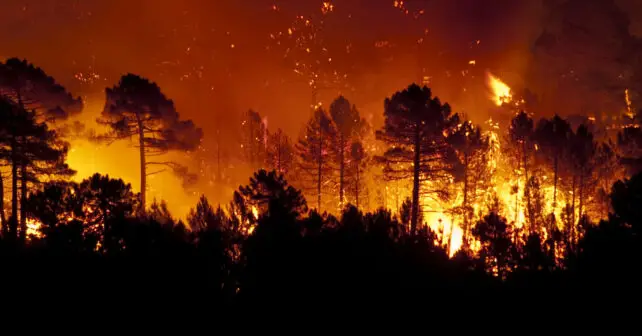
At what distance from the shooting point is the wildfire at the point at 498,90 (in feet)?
230

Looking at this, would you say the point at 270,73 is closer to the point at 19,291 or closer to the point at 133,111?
the point at 133,111

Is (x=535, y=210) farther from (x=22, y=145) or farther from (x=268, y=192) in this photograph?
(x=22, y=145)

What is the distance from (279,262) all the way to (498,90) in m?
73.4

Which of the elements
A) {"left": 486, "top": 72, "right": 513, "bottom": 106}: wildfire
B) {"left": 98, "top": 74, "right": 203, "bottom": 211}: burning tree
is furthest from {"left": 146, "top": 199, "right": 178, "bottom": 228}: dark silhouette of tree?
{"left": 486, "top": 72, "right": 513, "bottom": 106}: wildfire

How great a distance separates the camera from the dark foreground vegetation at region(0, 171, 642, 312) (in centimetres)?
931

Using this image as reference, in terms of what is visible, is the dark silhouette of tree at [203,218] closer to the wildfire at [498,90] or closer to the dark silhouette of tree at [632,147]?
the dark silhouette of tree at [632,147]

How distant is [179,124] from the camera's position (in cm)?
2773

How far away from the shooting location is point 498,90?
73.4m

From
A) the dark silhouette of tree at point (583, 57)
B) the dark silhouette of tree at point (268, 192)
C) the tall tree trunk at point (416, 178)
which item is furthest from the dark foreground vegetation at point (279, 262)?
the dark silhouette of tree at point (583, 57)

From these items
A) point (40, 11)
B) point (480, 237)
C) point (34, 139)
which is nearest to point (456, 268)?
point (480, 237)

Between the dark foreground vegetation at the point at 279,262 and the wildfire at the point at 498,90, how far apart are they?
61.5 m

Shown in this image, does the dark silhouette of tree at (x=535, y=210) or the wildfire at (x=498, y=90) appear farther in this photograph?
the wildfire at (x=498, y=90)

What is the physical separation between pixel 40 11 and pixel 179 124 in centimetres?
7933

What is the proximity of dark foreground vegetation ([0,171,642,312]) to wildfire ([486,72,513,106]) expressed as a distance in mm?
61498
